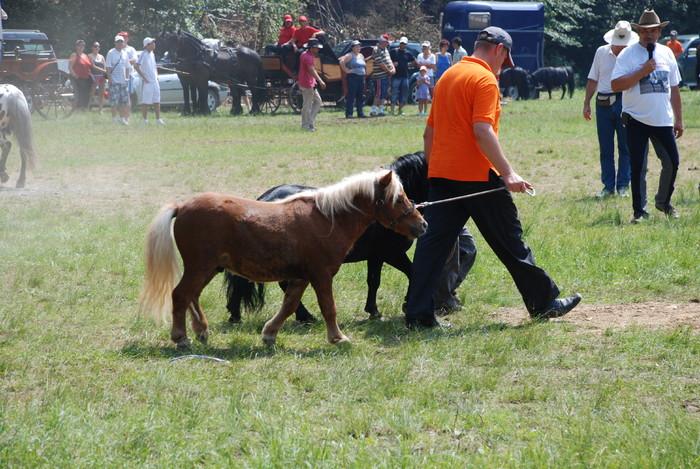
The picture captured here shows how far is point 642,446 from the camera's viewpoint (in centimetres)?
361

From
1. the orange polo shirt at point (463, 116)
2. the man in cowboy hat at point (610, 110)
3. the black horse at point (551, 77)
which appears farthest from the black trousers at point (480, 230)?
the black horse at point (551, 77)

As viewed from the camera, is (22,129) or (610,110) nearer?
(610,110)

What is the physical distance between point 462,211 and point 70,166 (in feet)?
31.1

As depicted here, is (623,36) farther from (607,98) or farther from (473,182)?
(473,182)

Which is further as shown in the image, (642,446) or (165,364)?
(165,364)

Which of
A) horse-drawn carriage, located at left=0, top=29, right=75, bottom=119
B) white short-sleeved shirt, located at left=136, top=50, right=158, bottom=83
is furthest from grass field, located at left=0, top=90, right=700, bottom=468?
horse-drawn carriage, located at left=0, top=29, right=75, bottom=119

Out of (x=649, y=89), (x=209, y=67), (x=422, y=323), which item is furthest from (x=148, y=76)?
(x=422, y=323)

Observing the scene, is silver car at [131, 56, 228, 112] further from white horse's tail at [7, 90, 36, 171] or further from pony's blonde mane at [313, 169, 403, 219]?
pony's blonde mane at [313, 169, 403, 219]

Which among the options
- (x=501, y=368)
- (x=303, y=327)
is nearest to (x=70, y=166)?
(x=303, y=327)

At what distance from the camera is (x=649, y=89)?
8.75m

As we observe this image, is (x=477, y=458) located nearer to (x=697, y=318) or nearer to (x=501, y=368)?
(x=501, y=368)

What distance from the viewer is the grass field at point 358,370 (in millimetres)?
3693

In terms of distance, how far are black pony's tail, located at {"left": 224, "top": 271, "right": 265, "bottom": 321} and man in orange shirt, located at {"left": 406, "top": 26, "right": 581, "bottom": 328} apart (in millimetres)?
1118

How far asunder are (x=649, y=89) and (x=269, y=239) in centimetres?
513
